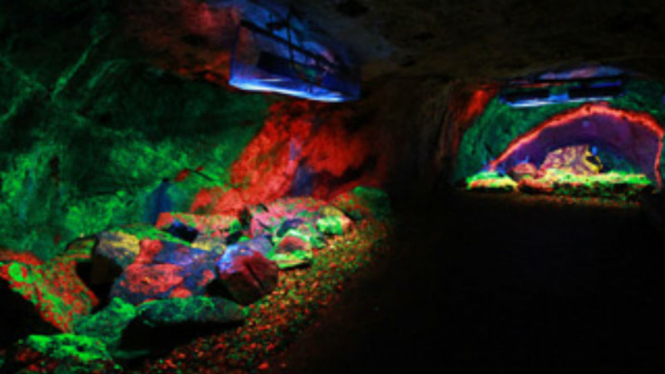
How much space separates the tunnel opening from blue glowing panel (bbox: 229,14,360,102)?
8.99m

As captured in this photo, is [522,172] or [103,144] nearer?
[103,144]

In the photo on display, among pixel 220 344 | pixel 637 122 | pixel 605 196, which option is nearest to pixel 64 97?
pixel 220 344

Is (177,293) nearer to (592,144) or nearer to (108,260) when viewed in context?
(108,260)

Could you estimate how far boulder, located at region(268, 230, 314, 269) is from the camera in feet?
15.4

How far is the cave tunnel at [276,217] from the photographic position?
2908mm

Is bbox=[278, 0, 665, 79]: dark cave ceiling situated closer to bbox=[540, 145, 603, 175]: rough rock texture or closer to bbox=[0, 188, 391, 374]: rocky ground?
bbox=[0, 188, 391, 374]: rocky ground

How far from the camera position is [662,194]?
18.2 feet

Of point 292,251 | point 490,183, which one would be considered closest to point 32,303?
point 292,251

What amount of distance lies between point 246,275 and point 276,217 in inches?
96.0

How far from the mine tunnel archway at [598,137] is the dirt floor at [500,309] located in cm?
848

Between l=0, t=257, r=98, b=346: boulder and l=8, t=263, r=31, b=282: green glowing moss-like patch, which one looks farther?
l=8, t=263, r=31, b=282: green glowing moss-like patch

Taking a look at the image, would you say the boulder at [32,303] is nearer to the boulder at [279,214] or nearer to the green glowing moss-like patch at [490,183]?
the boulder at [279,214]

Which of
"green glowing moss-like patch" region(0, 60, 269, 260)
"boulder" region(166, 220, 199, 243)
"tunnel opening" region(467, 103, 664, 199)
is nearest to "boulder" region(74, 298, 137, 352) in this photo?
"green glowing moss-like patch" region(0, 60, 269, 260)

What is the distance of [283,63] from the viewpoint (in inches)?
165
